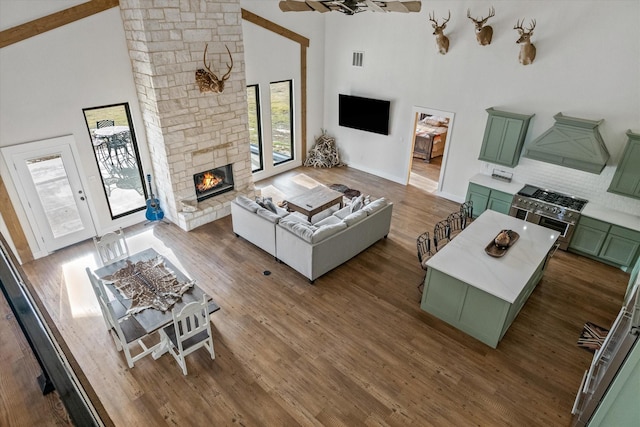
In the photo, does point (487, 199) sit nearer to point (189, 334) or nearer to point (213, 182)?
point (213, 182)

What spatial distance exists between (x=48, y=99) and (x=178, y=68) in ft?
7.40

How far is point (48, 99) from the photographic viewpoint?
6.55 metres

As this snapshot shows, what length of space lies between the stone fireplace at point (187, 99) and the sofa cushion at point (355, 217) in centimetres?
327

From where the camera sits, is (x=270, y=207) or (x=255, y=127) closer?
(x=270, y=207)

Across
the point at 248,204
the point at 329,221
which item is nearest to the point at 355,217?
the point at 329,221

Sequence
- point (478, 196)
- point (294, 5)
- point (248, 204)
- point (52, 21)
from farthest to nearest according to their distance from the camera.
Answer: point (478, 196) → point (248, 204) → point (52, 21) → point (294, 5)

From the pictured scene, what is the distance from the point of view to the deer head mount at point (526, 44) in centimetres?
725

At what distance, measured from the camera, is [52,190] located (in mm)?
7070


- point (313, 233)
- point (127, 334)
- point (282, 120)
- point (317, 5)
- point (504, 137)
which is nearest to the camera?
point (317, 5)

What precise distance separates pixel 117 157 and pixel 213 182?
2.05 metres

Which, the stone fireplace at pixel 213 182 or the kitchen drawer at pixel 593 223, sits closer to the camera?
the kitchen drawer at pixel 593 223

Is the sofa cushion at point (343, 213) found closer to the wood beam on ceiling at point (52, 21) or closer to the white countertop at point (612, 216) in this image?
the white countertop at point (612, 216)

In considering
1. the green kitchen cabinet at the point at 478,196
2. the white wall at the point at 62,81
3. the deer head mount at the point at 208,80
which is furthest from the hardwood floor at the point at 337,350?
the deer head mount at the point at 208,80

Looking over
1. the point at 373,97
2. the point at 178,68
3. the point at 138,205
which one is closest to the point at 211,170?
the point at 138,205
